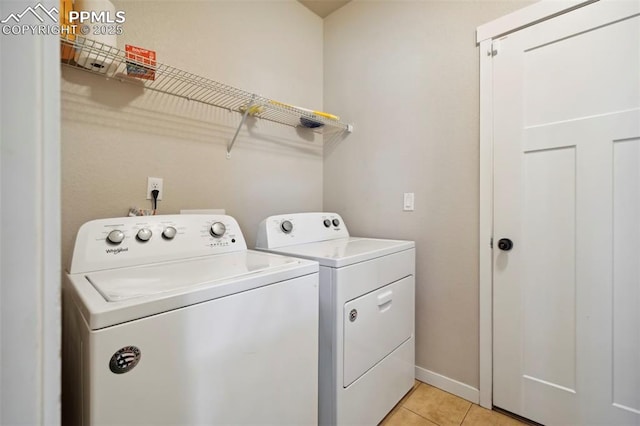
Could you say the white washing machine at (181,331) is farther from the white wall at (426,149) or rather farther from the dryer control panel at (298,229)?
the white wall at (426,149)

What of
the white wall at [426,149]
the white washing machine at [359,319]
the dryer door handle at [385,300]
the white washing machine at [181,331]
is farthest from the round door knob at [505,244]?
the white washing machine at [181,331]

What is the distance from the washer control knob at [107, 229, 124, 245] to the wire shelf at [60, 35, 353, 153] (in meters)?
0.68

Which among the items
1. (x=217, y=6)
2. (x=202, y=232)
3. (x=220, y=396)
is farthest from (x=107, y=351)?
(x=217, y=6)

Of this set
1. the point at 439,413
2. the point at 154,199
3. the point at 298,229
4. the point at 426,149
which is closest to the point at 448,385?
the point at 439,413

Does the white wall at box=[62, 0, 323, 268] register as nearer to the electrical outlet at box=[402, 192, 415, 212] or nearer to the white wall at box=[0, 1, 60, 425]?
the electrical outlet at box=[402, 192, 415, 212]

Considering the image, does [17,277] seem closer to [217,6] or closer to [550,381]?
[217,6]

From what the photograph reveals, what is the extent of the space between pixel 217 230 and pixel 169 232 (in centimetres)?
20

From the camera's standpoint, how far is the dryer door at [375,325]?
123cm

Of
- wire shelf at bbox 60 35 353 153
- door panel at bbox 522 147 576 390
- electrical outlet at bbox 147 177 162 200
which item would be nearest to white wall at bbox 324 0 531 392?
door panel at bbox 522 147 576 390

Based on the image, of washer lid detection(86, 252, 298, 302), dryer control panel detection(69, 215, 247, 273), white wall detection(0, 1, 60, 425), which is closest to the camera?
white wall detection(0, 1, 60, 425)

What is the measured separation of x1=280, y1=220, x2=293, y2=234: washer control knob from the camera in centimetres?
159

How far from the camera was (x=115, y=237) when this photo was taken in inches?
41.6

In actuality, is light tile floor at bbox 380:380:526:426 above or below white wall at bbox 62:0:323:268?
below

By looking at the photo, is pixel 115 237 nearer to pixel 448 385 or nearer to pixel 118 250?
pixel 118 250
